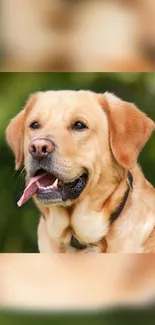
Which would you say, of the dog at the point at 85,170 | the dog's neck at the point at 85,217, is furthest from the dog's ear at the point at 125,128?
the dog's neck at the point at 85,217

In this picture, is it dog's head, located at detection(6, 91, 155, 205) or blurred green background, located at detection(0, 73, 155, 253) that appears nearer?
dog's head, located at detection(6, 91, 155, 205)

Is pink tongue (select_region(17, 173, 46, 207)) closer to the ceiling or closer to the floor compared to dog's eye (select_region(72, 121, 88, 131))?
closer to the floor

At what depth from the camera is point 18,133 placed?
3010 millimetres

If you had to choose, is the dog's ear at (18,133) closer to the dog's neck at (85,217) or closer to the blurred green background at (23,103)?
the blurred green background at (23,103)

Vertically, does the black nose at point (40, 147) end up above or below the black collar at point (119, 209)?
above

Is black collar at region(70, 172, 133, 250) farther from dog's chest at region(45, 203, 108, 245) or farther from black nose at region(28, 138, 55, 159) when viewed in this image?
black nose at region(28, 138, 55, 159)

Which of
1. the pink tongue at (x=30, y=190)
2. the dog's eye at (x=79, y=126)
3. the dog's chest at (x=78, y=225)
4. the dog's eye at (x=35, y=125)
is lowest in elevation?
the dog's chest at (x=78, y=225)

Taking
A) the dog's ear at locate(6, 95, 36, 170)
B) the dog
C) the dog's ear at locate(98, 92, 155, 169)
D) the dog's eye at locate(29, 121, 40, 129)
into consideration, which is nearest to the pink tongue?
the dog

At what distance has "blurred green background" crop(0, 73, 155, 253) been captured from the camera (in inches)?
118

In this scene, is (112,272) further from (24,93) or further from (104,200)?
(24,93)

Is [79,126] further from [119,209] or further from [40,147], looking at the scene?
[119,209]

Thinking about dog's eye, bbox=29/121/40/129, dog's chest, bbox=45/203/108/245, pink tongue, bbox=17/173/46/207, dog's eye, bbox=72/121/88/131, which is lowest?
dog's chest, bbox=45/203/108/245

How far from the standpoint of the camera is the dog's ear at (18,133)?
3002 millimetres

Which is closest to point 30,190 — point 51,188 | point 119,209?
point 51,188
